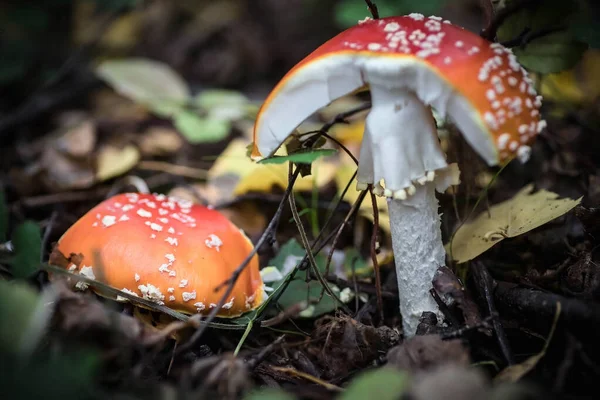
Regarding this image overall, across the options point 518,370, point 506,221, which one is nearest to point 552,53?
point 506,221

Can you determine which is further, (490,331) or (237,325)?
(237,325)

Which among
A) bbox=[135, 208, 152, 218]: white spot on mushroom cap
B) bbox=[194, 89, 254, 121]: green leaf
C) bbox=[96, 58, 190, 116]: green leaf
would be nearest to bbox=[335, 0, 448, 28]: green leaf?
bbox=[194, 89, 254, 121]: green leaf

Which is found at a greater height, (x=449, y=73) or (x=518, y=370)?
(x=449, y=73)

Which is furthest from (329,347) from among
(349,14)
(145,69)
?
(145,69)

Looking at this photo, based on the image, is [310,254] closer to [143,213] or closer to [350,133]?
[143,213]

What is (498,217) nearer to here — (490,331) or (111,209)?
(490,331)

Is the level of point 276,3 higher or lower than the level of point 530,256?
higher
